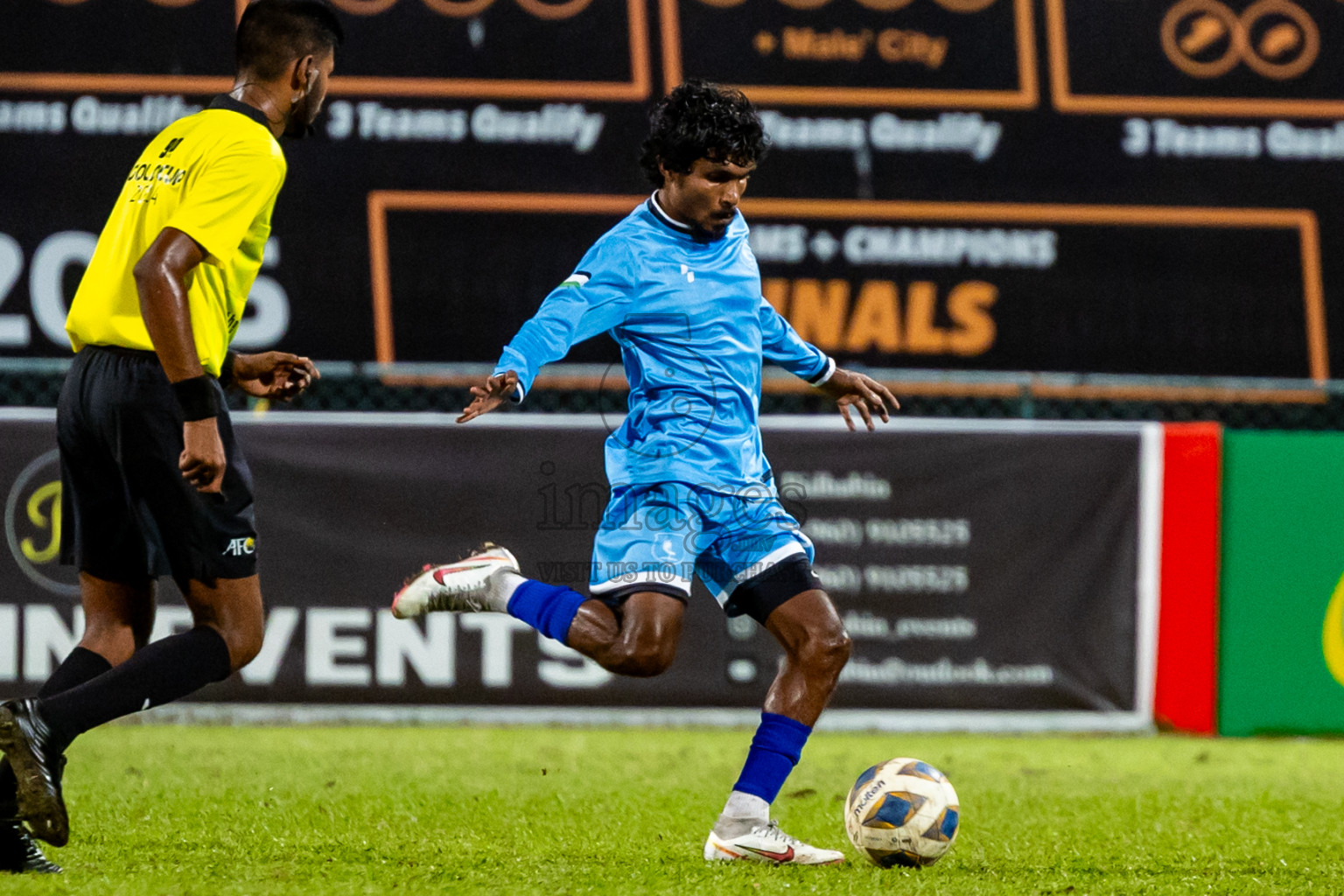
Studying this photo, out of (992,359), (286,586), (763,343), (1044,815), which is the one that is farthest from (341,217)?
(1044,815)

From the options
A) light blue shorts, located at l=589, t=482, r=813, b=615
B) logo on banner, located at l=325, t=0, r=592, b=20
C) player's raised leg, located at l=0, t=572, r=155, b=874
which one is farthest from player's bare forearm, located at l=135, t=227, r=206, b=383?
logo on banner, located at l=325, t=0, r=592, b=20

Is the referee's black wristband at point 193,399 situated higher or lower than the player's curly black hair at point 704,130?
lower

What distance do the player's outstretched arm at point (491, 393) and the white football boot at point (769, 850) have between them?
4.08ft

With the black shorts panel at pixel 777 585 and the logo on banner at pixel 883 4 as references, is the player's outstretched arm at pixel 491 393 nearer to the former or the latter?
the black shorts panel at pixel 777 585

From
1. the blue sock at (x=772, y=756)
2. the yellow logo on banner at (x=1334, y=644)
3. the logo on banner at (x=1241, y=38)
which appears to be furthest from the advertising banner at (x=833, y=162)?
the blue sock at (x=772, y=756)

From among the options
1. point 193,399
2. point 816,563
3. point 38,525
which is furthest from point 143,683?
point 816,563

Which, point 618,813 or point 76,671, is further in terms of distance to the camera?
point 618,813

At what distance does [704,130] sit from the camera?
4098 millimetres

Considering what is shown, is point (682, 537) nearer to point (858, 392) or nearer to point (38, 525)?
point (858, 392)

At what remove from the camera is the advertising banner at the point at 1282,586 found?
7.07 meters

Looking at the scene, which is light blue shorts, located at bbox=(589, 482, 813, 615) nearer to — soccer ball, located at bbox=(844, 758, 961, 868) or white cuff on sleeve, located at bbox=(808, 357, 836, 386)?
white cuff on sleeve, located at bbox=(808, 357, 836, 386)

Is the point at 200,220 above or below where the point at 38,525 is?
above

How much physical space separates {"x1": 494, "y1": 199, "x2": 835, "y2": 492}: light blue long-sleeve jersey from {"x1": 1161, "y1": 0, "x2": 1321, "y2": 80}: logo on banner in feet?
15.6

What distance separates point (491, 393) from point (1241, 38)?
19.0 ft
